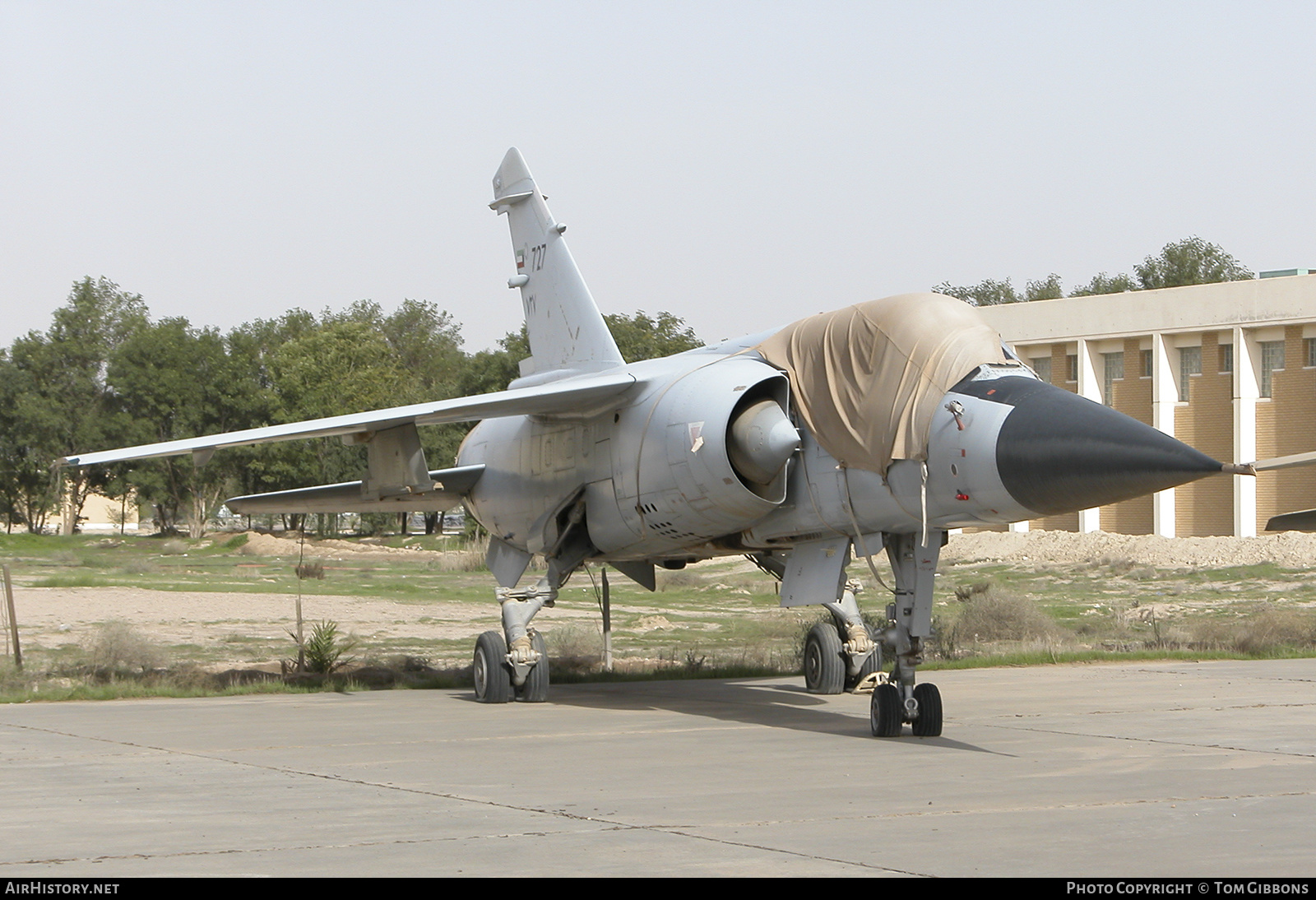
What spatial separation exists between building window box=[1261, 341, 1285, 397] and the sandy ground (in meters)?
5.35

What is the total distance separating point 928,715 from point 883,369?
2.87 m

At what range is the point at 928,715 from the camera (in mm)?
11977

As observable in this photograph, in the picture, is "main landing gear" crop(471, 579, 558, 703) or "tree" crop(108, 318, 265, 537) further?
"tree" crop(108, 318, 265, 537)

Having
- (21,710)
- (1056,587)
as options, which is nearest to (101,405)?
(1056,587)

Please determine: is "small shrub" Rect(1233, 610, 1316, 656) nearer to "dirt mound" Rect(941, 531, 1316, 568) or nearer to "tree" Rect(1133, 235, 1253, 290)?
"dirt mound" Rect(941, 531, 1316, 568)

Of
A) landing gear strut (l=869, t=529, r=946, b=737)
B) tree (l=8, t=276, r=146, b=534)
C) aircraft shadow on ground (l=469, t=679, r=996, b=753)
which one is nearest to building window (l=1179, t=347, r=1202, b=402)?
aircraft shadow on ground (l=469, t=679, r=996, b=753)

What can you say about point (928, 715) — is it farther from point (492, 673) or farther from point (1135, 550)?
point (1135, 550)

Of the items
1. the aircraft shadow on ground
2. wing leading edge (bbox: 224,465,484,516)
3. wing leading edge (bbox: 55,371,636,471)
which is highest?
wing leading edge (bbox: 55,371,636,471)

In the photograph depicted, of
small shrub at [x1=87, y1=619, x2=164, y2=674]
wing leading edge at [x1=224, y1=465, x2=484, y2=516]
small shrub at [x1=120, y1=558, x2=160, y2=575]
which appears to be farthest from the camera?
small shrub at [x1=120, y1=558, x2=160, y2=575]

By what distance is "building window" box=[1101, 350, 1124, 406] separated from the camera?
180 feet

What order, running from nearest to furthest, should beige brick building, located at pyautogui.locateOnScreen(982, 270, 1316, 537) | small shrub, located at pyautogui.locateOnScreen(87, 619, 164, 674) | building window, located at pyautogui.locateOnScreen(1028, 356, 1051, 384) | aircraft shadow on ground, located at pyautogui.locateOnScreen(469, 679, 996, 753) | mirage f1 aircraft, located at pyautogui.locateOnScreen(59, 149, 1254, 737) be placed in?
mirage f1 aircraft, located at pyautogui.locateOnScreen(59, 149, 1254, 737), aircraft shadow on ground, located at pyautogui.locateOnScreen(469, 679, 996, 753), small shrub, located at pyautogui.locateOnScreen(87, 619, 164, 674), beige brick building, located at pyautogui.locateOnScreen(982, 270, 1316, 537), building window, located at pyautogui.locateOnScreen(1028, 356, 1051, 384)

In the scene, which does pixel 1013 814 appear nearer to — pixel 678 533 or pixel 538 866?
pixel 538 866

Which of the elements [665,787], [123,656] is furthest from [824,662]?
[123,656]

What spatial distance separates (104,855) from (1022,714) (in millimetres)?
9298
